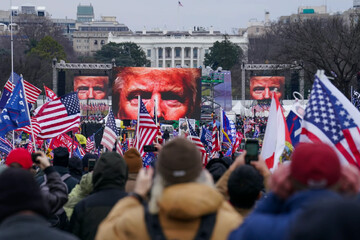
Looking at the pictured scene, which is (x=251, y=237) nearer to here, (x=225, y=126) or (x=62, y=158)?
(x=62, y=158)

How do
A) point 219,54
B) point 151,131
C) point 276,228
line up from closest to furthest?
point 276,228
point 151,131
point 219,54

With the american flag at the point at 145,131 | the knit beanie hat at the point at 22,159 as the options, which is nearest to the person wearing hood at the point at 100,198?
the knit beanie hat at the point at 22,159

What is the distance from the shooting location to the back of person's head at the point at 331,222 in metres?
2.46

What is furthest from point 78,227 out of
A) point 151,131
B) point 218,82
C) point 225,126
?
point 218,82

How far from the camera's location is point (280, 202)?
3121 mm

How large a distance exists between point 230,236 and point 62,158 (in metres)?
4.17

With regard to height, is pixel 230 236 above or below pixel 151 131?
above

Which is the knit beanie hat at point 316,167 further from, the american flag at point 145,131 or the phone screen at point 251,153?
the american flag at point 145,131

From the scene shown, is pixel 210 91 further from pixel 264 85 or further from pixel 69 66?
pixel 69 66

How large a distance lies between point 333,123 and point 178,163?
9.88 feet

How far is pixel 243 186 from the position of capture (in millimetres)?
4297

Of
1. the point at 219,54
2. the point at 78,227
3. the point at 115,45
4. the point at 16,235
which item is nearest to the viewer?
the point at 16,235

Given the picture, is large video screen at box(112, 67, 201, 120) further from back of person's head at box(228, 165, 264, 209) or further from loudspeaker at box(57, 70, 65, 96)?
back of person's head at box(228, 165, 264, 209)

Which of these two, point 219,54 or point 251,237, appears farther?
point 219,54
